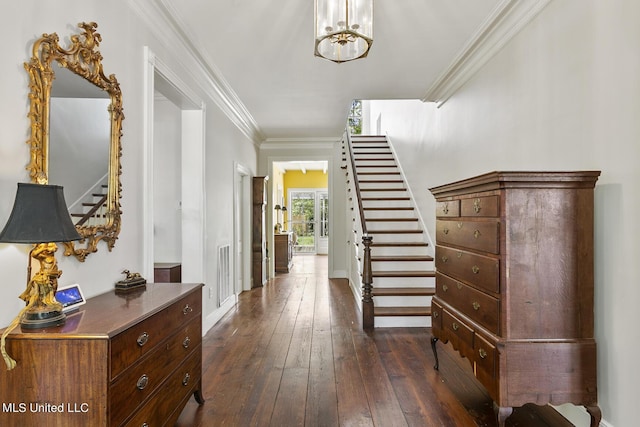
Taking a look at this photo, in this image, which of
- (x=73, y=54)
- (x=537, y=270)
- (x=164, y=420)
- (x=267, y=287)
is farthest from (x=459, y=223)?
(x=267, y=287)

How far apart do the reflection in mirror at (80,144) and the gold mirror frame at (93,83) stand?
3cm

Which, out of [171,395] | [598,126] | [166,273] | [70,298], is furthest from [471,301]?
[166,273]

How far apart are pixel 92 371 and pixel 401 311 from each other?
3182 mm

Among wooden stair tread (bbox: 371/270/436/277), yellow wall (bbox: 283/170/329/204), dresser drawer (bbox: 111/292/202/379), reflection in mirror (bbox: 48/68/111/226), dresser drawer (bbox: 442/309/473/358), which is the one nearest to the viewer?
dresser drawer (bbox: 111/292/202/379)

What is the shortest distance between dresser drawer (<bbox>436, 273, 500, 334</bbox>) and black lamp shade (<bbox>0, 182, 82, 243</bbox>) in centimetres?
189

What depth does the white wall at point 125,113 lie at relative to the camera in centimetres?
137

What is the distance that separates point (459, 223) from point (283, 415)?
1.57m

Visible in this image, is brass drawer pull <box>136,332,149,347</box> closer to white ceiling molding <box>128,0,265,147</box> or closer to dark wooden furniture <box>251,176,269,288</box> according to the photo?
white ceiling molding <box>128,0,265,147</box>

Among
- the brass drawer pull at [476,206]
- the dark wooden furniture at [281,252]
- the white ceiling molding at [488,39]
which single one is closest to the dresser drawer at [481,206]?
the brass drawer pull at [476,206]

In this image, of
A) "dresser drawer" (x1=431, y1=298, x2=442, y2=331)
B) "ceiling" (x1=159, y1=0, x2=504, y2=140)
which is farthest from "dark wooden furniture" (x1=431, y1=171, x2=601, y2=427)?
"ceiling" (x1=159, y1=0, x2=504, y2=140)

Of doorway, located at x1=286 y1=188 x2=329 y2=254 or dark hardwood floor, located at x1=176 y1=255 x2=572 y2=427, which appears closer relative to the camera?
dark hardwood floor, located at x1=176 y1=255 x2=572 y2=427

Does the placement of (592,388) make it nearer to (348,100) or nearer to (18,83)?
(18,83)

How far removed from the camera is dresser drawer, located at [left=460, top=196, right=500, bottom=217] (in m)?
1.78

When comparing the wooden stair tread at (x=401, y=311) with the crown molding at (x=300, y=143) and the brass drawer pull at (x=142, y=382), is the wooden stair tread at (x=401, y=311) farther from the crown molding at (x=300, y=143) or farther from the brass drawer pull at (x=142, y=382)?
the crown molding at (x=300, y=143)
